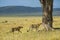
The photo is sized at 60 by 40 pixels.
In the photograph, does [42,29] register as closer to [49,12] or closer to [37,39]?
[49,12]

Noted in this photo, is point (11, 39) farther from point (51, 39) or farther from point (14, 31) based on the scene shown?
point (14, 31)

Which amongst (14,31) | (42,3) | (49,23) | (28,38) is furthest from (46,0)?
(28,38)

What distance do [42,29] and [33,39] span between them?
5443 mm

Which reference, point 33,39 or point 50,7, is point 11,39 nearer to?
point 33,39

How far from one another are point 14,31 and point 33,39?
17.9 ft

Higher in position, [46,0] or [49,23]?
[46,0]

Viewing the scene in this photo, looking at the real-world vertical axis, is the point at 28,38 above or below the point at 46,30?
above

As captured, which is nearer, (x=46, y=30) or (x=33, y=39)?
(x=33, y=39)

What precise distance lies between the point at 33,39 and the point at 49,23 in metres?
5.87

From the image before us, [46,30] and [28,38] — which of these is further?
[46,30]

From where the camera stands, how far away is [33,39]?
16203 millimetres

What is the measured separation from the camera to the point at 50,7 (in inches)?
845

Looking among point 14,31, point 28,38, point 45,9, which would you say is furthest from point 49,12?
point 28,38

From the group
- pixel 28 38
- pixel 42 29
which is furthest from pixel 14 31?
pixel 28 38
